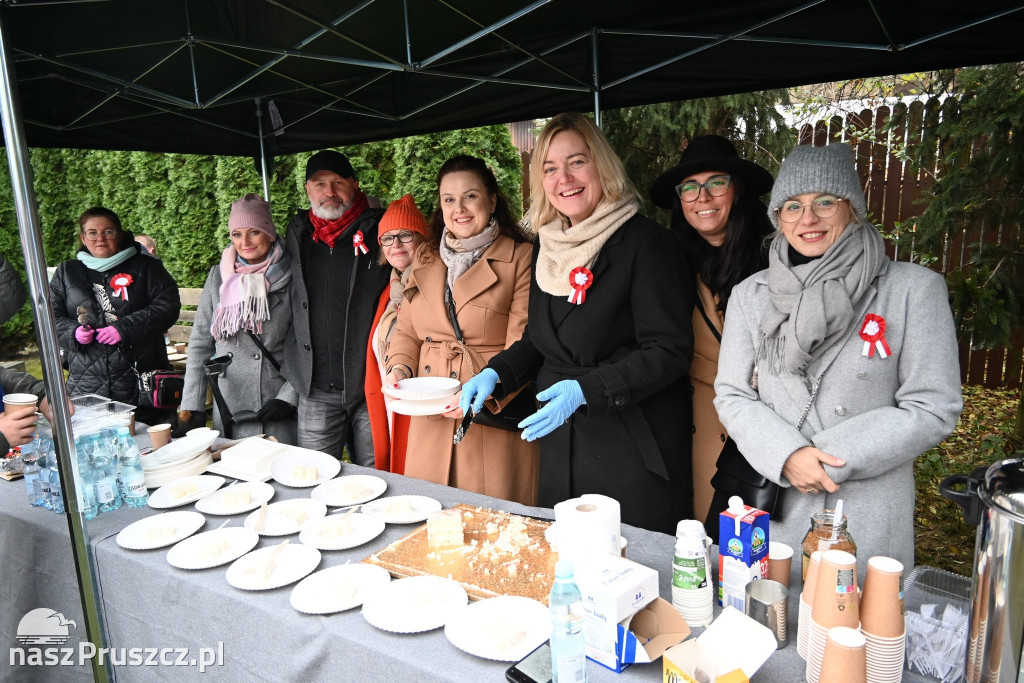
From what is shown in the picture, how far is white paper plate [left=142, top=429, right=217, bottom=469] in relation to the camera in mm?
2326

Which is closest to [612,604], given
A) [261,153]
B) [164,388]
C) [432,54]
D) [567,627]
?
[567,627]

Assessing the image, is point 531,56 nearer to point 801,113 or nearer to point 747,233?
point 747,233

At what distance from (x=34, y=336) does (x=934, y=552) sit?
14.9 feet

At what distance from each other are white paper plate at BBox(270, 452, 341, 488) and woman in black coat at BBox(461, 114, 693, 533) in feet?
1.84

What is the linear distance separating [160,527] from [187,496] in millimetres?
295

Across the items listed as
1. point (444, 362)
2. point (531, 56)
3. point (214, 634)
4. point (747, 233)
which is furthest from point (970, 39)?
point (214, 634)

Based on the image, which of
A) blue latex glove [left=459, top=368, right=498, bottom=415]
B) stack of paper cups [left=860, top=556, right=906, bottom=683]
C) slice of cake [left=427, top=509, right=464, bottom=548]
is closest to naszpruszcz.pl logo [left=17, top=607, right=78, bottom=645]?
slice of cake [left=427, top=509, right=464, bottom=548]

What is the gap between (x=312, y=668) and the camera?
141cm

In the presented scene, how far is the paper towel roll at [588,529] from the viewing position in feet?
4.37

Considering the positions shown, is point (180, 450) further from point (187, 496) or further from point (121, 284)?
point (121, 284)

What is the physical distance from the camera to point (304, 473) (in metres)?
2.25

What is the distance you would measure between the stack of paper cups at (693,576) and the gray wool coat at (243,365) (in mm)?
2702

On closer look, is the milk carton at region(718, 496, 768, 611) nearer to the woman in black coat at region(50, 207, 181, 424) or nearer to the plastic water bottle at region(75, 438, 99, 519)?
the plastic water bottle at region(75, 438, 99, 519)

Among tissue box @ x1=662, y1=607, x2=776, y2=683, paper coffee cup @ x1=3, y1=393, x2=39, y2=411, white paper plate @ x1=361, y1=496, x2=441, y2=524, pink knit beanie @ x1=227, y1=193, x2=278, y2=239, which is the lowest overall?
white paper plate @ x1=361, y1=496, x2=441, y2=524
